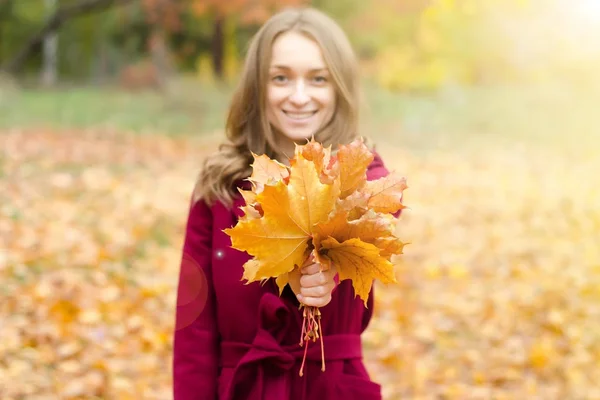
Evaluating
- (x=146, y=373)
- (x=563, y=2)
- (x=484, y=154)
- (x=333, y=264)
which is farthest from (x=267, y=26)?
(x=563, y=2)

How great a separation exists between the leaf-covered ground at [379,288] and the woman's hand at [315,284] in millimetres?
2151

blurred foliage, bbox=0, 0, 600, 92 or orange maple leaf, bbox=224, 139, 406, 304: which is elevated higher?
blurred foliage, bbox=0, 0, 600, 92

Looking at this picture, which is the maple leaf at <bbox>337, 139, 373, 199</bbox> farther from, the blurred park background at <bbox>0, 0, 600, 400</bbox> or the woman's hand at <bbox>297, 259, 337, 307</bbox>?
the blurred park background at <bbox>0, 0, 600, 400</bbox>

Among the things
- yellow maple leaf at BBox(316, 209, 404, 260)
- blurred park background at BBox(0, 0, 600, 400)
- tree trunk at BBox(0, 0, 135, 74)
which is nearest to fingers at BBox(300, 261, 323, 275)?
yellow maple leaf at BBox(316, 209, 404, 260)

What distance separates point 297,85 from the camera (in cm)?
204

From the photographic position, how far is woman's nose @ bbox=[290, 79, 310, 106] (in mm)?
2018

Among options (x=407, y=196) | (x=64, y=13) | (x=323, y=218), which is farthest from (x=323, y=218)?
(x=64, y=13)

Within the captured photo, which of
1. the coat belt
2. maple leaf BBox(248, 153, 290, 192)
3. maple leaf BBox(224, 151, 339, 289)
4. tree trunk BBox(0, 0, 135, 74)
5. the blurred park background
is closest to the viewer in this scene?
maple leaf BBox(224, 151, 339, 289)

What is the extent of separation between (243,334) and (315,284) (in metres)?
0.42

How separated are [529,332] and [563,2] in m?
10.9

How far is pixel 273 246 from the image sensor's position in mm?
1548

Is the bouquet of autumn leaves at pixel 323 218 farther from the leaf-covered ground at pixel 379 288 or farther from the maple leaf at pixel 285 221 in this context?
the leaf-covered ground at pixel 379 288

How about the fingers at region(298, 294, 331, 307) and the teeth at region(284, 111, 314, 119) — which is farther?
the teeth at region(284, 111, 314, 119)

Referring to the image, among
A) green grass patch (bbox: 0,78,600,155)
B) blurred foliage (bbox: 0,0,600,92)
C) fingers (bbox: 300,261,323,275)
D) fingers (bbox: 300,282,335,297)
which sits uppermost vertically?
blurred foliage (bbox: 0,0,600,92)
